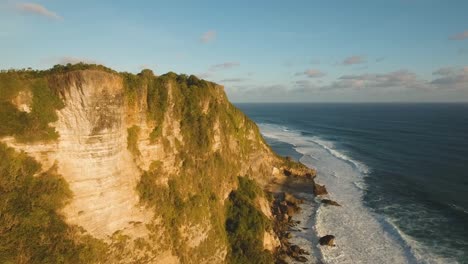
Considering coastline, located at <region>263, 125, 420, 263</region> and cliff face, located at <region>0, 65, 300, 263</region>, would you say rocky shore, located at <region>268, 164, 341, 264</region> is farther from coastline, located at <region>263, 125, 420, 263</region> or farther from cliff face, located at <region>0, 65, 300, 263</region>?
cliff face, located at <region>0, 65, 300, 263</region>

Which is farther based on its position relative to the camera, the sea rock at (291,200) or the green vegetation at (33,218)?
the sea rock at (291,200)

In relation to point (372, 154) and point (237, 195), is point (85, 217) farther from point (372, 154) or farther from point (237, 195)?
point (372, 154)

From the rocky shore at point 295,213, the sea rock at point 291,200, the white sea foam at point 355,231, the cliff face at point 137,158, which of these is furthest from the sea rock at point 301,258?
the sea rock at point 291,200

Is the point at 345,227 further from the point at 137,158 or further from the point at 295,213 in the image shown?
the point at 137,158

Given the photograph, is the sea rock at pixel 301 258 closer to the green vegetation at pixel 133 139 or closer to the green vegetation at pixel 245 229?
the green vegetation at pixel 245 229

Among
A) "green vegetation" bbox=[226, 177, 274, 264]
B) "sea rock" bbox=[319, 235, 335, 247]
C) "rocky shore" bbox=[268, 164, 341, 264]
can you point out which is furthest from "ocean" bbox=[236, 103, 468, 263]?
"green vegetation" bbox=[226, 177, 274, 264]

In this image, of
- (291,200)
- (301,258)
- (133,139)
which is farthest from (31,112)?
(291,200)
